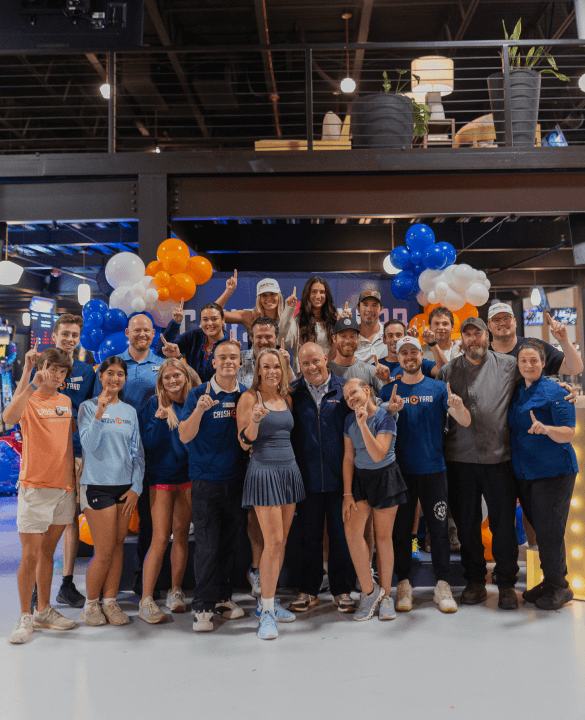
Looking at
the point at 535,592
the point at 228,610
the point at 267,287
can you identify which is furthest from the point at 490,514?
the point at 267,287

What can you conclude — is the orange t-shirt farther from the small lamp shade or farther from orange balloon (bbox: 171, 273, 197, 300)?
the small lamp shade

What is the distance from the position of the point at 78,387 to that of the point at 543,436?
9.98ft

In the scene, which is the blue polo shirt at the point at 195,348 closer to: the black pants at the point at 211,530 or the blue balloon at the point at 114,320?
the blue balloon at the point at 114,320

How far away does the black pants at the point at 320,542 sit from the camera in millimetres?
3395

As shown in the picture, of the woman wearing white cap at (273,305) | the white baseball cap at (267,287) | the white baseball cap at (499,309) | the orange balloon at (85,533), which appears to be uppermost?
the white baseball cap at (267,287)

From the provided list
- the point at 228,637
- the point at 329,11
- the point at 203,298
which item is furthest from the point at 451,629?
the point at 329,11

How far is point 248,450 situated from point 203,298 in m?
3.66

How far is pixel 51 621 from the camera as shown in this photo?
3.26 meters

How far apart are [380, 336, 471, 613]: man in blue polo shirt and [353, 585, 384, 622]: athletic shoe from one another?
0.17 m

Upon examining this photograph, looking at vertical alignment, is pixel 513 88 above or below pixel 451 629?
above

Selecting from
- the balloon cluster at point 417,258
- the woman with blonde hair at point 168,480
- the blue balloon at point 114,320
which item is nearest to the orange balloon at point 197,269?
the blue balloon at point 114,320

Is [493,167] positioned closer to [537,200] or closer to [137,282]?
[537,200]

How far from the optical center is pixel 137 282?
4.59m

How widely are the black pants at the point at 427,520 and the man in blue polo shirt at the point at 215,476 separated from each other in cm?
102
